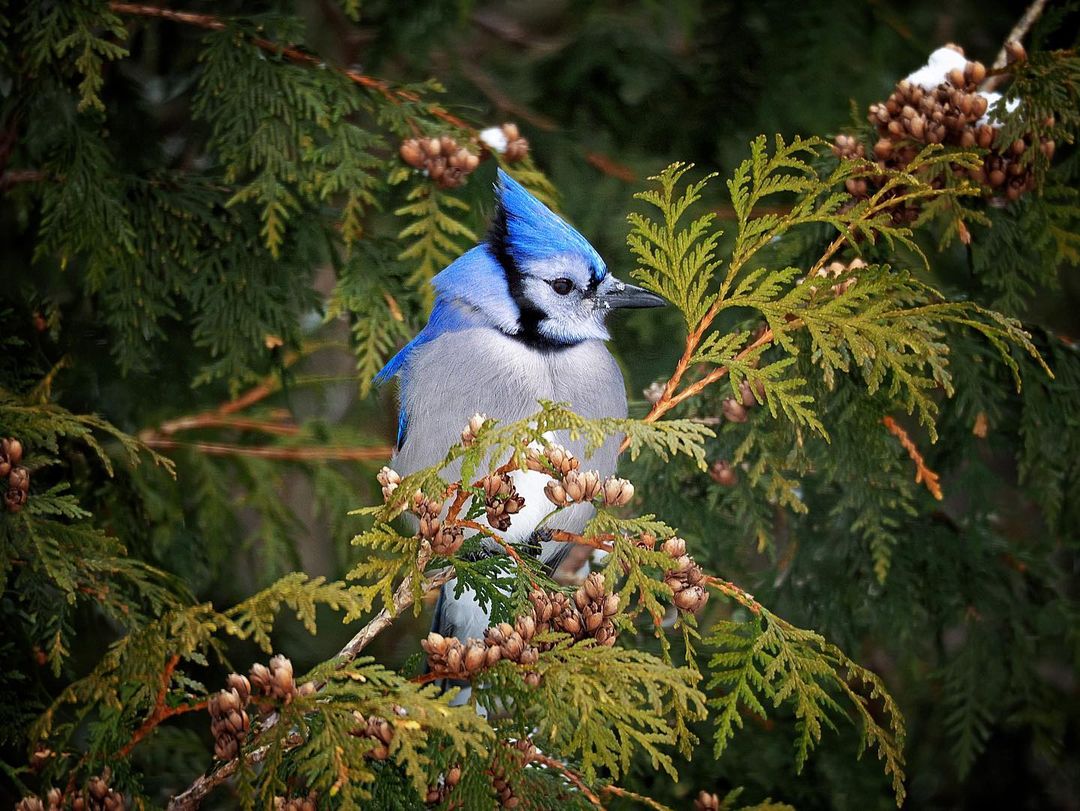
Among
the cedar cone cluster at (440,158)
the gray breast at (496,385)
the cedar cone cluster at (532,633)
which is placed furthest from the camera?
the cedar cone cluster at (440,158)

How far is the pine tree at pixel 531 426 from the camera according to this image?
4.59ft

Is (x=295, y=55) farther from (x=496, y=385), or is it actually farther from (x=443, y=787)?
(x=443, y=787)

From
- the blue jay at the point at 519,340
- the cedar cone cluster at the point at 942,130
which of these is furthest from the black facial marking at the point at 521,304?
the cedar cone cluster at the point at 942,130

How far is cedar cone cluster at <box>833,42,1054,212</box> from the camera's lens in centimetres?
180

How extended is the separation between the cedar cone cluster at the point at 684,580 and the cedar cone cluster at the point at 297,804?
0.51m

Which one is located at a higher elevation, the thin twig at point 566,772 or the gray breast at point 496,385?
the gray breast at point 496,385

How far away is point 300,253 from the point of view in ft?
7.17

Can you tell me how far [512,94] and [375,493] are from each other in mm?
1167

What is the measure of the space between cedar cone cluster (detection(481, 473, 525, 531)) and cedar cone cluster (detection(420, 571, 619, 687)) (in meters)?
0.10

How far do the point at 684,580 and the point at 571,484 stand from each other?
22cm

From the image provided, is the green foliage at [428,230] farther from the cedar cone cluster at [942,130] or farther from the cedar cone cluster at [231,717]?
the cedar cone cluster at [231,717]

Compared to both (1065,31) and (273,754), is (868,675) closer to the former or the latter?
(273,754)

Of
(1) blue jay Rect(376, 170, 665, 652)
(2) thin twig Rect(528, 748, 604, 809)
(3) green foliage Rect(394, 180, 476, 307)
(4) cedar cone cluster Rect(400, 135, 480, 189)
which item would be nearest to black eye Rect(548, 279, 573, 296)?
(1) blue jay Rect(376, 170, 665, 652)

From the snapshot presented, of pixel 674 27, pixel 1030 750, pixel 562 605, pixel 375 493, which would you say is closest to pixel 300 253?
pixel 375 493
